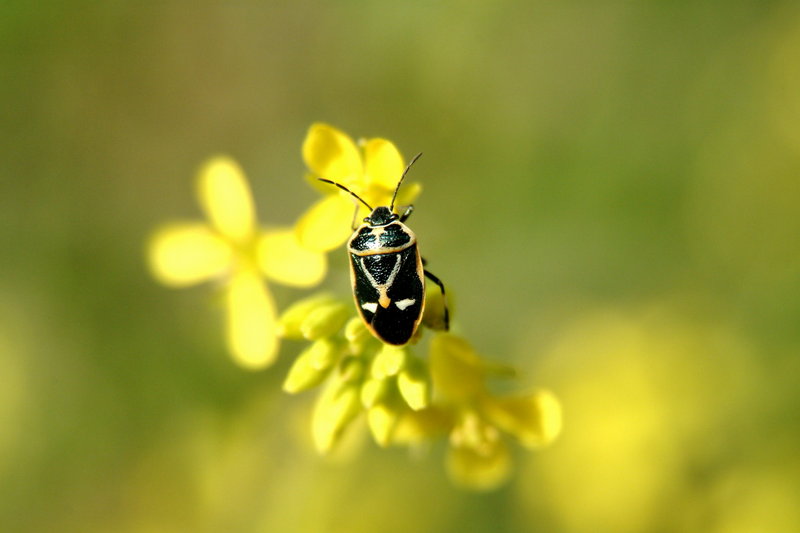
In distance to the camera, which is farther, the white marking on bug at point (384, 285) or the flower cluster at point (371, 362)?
the flower cluster at point (371, 362)

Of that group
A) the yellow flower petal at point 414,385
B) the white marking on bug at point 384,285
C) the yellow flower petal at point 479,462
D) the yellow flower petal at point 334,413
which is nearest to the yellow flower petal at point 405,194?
the white marking on bug at point 384,285

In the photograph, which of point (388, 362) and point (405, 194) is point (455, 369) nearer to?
point (388, 362)

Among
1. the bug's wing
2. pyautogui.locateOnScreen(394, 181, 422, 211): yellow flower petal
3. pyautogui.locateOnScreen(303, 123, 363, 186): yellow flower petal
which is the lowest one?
the bug's wing

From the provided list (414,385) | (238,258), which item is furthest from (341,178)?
→ (238,258)

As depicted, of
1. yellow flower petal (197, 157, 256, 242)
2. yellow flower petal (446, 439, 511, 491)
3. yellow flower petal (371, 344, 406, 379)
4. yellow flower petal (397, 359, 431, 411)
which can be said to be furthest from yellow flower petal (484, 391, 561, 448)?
yellow flower petal (197, 157, 256, 242)

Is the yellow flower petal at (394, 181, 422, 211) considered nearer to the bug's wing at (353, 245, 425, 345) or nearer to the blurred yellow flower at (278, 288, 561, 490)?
the bug's wing at (353, 245, 425, 345)

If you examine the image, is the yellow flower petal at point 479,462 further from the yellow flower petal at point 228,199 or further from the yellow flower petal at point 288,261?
the yellow flower petal at point 228,199

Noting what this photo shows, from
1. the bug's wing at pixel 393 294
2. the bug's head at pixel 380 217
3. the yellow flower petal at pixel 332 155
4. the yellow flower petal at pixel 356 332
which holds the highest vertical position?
the yellow flower petal at pixel 332 155
